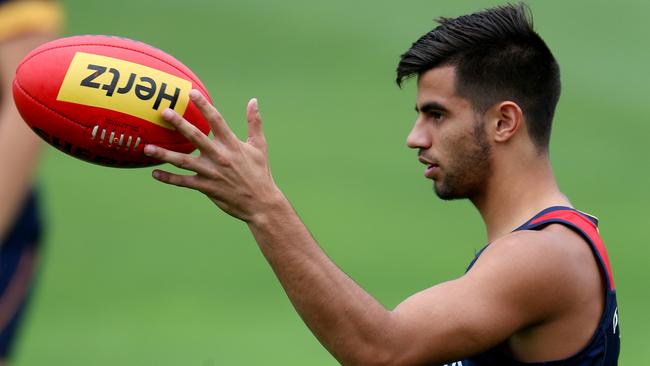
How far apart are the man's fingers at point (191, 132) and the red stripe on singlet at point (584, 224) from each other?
1.28 meters

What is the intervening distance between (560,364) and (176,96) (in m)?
1.67

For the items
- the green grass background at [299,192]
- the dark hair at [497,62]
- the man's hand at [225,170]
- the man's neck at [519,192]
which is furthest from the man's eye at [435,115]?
the green grass background at [299,192]

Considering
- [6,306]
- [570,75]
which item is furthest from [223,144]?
[570,75]

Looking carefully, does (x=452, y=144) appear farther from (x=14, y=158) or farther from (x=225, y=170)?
(x=14, y=158)

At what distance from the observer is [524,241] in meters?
4.14

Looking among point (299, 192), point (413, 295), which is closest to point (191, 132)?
point (413, 295)

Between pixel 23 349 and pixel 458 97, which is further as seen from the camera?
pixel 23 349

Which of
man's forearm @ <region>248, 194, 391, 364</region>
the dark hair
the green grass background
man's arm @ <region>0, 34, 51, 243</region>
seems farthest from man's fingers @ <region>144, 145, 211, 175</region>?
the green grass background

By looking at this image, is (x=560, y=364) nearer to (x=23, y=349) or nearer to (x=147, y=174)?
(x=23, y=349)

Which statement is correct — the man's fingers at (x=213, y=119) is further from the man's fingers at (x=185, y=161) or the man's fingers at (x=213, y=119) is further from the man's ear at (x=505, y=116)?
the man's ear at (x=505, y=116)

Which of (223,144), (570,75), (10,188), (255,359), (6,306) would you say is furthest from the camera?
(570,75)

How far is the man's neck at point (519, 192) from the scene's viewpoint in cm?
459

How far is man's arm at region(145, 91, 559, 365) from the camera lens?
396cm

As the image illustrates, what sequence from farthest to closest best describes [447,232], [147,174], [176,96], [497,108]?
1. [147,174]
2. [447,232]
3. [497,108]
4. [176,96]
